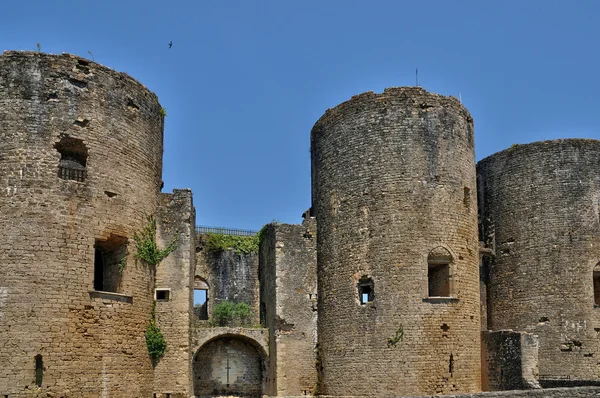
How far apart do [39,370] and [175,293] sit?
5496mm

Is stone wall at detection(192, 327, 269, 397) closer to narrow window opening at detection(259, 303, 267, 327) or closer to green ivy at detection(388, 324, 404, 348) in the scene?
narrow window opening at detection(259, 303, 267, 327)

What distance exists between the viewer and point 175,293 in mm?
22844

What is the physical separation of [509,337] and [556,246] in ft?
15.7

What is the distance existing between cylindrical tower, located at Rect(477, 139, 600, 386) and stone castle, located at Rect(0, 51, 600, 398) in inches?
2.3

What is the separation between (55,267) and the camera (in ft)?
61.2

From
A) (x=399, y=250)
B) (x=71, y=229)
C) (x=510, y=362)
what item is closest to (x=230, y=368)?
(x=399, y=250)

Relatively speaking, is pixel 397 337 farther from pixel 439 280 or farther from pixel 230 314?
pixel 230 314

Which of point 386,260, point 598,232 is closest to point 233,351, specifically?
point 386,260

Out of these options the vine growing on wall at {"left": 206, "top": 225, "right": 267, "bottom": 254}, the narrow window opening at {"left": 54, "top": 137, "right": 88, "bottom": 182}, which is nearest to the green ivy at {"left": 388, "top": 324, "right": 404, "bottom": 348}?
the vine growing on wall at {"left": 206, "top": 225, "right": 267, "bottom": 254}

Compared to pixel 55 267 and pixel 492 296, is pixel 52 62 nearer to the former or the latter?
pixel 55 267

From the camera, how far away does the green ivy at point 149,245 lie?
69.4ft

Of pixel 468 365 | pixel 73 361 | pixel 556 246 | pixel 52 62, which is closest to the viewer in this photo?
pixel 73 361

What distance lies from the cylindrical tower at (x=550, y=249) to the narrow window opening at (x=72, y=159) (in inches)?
605

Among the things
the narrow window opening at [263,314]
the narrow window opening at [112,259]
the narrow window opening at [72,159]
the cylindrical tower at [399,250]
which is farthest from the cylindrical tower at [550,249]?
the narrow window opening at [72,159]
